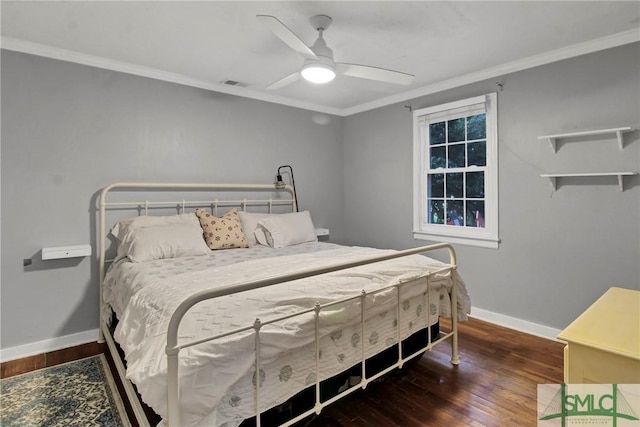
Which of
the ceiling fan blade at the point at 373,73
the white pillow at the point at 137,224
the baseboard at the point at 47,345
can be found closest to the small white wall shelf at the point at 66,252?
the white pillow at the point at 137,224

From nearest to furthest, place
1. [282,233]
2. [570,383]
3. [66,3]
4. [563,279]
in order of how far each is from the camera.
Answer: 1. [570,383]
2. [66,3]
3. [563,279]
4. [282,233]

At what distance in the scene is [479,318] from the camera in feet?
11.2

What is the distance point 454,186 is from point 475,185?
243 mm

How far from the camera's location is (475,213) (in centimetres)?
352

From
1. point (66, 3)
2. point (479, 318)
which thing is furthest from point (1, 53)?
point (479, 318)

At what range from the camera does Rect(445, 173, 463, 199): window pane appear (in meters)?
3.65

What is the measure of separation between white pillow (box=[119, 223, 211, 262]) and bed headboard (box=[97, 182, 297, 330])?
→ 35cm

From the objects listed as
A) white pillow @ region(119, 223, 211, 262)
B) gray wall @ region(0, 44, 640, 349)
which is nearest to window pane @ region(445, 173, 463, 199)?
gray wall @ region(0, 44, 640, 349)

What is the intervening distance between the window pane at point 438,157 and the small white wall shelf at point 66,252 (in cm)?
342

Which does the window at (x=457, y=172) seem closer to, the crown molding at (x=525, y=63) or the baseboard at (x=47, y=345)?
the crown molding at (x=525, y=63)

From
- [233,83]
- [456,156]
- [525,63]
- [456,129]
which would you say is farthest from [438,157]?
[233,83]

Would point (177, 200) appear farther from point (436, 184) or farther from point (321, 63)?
point (436, 184)

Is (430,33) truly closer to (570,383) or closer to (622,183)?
(622,183)

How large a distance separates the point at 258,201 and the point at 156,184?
1.09 m
